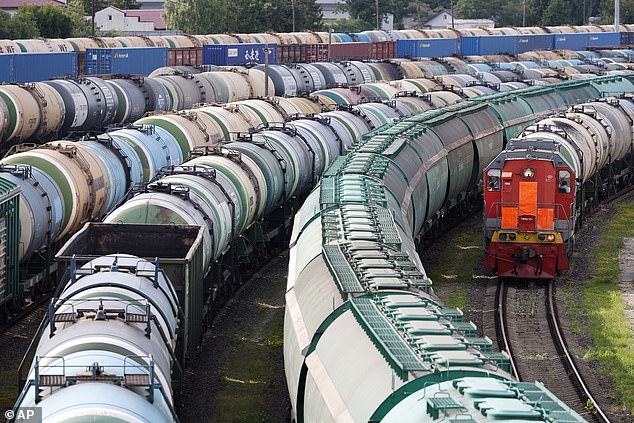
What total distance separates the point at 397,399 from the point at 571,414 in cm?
169

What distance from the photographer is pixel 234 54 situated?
76.8m

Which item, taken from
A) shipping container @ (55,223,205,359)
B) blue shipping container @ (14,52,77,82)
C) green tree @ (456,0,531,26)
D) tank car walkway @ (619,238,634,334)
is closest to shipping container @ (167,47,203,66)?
blue shipping container @ (14,52,77,82)

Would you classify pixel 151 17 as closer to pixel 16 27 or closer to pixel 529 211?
pixel 16 27

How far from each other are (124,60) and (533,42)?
2150 inches

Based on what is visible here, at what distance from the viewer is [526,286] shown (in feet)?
99.3

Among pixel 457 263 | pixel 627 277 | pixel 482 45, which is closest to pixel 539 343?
pixel 627 277

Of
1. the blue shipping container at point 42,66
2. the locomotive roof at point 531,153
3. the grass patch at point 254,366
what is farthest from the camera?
the blue shipping container at point 42,66

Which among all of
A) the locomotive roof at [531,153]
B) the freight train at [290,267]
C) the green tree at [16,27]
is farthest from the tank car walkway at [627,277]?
the green tree at [16,27]

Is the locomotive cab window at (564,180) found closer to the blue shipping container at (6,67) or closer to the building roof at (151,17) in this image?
the blue shipping container at (6,67)

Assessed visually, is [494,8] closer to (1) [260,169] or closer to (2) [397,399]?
(1) [260,169]

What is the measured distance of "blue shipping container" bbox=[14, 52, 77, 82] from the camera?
56.6 metres

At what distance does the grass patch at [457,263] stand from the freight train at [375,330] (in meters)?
3.74

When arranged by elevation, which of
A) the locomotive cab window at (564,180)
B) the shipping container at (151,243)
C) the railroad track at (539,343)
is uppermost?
the shipping container at (151,243)

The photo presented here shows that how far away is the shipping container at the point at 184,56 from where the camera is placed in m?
72.4
